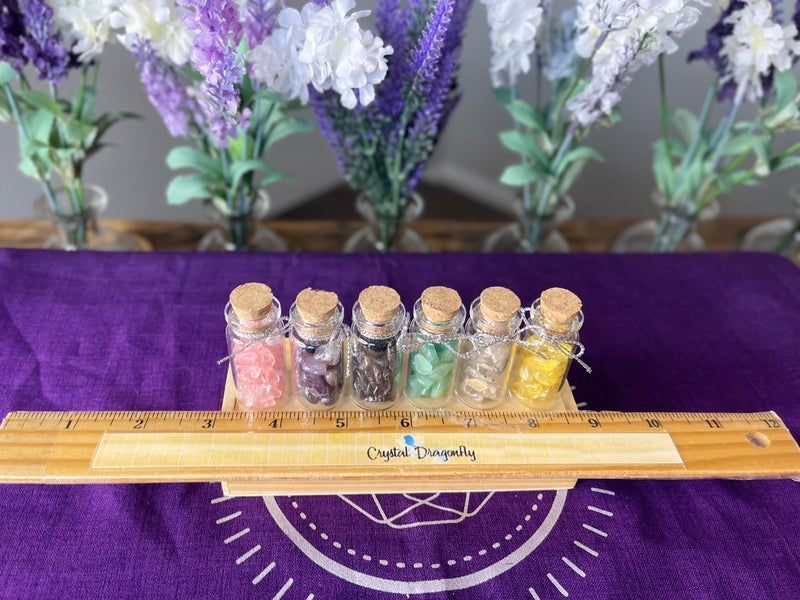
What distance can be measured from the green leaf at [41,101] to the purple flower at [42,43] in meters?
0.06

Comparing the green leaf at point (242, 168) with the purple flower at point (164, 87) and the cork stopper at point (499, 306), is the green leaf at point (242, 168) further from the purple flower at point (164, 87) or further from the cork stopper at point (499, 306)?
the cork stopper at point (499, 306)

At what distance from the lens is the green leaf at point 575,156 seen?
0.97m

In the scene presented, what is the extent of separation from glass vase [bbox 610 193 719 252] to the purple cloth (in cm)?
19

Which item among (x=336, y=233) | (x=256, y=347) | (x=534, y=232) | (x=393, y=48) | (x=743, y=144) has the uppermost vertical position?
(x=393, y=48)

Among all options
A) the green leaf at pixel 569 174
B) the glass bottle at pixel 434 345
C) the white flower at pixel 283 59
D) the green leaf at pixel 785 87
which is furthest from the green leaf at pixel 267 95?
the green leaf at pixel 785 87

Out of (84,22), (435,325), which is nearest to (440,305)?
(435,325)

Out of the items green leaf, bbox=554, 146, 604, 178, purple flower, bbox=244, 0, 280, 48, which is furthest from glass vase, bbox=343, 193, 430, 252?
purple flower, bbox=244, 0, 280, 48

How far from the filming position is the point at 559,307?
693 mm

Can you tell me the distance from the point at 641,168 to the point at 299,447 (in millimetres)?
1085

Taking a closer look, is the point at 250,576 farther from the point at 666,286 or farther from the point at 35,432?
the point at 666,286

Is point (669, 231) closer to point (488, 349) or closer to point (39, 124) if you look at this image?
point (488, 349)

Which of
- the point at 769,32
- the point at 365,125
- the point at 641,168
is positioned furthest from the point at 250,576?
the point at 641,168

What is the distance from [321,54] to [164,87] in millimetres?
251

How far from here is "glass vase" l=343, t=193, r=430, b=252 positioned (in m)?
1.08
